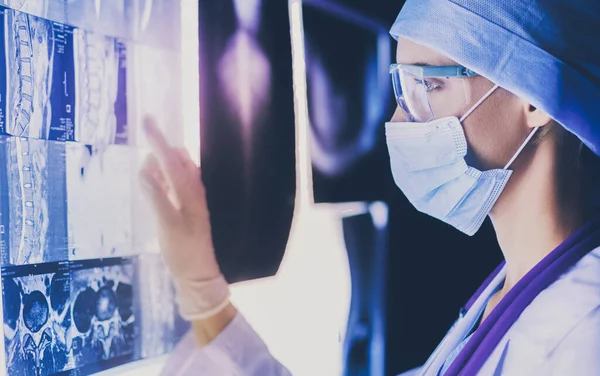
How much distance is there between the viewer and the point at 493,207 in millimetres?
1316

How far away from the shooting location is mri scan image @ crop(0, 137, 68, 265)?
2.86 ft

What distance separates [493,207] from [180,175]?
2.48 ft

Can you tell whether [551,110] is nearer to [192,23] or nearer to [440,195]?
[440,195]

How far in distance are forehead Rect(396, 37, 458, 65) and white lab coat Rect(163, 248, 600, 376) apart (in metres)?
0.55

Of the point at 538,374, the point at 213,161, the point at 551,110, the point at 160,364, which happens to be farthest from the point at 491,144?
the point at 160,364

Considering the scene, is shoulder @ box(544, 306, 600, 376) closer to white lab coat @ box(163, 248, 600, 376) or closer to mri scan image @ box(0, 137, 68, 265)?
white lab coat @ box(163, 248, 600, 376)

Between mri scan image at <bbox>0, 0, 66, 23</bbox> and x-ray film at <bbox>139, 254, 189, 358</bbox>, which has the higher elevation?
mri scan image at <bbox>0, 0, 66, 23</bbox>

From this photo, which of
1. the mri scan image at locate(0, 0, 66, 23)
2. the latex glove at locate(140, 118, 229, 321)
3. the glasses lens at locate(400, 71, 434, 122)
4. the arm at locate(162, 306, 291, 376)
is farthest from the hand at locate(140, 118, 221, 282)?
the glasses lens at locate(400, 71, 434, 122)

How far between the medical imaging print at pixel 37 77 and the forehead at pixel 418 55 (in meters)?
0.75

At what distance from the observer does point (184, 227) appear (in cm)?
109

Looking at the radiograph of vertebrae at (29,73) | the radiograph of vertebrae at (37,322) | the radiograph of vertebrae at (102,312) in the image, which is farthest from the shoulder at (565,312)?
the radiograph of vertebrae at (29,73)

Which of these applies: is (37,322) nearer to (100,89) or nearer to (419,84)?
(100,89)

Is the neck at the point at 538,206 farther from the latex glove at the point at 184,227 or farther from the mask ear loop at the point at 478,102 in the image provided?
the latex glove at the point at 184,227

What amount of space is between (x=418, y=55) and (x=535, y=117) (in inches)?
11.8
